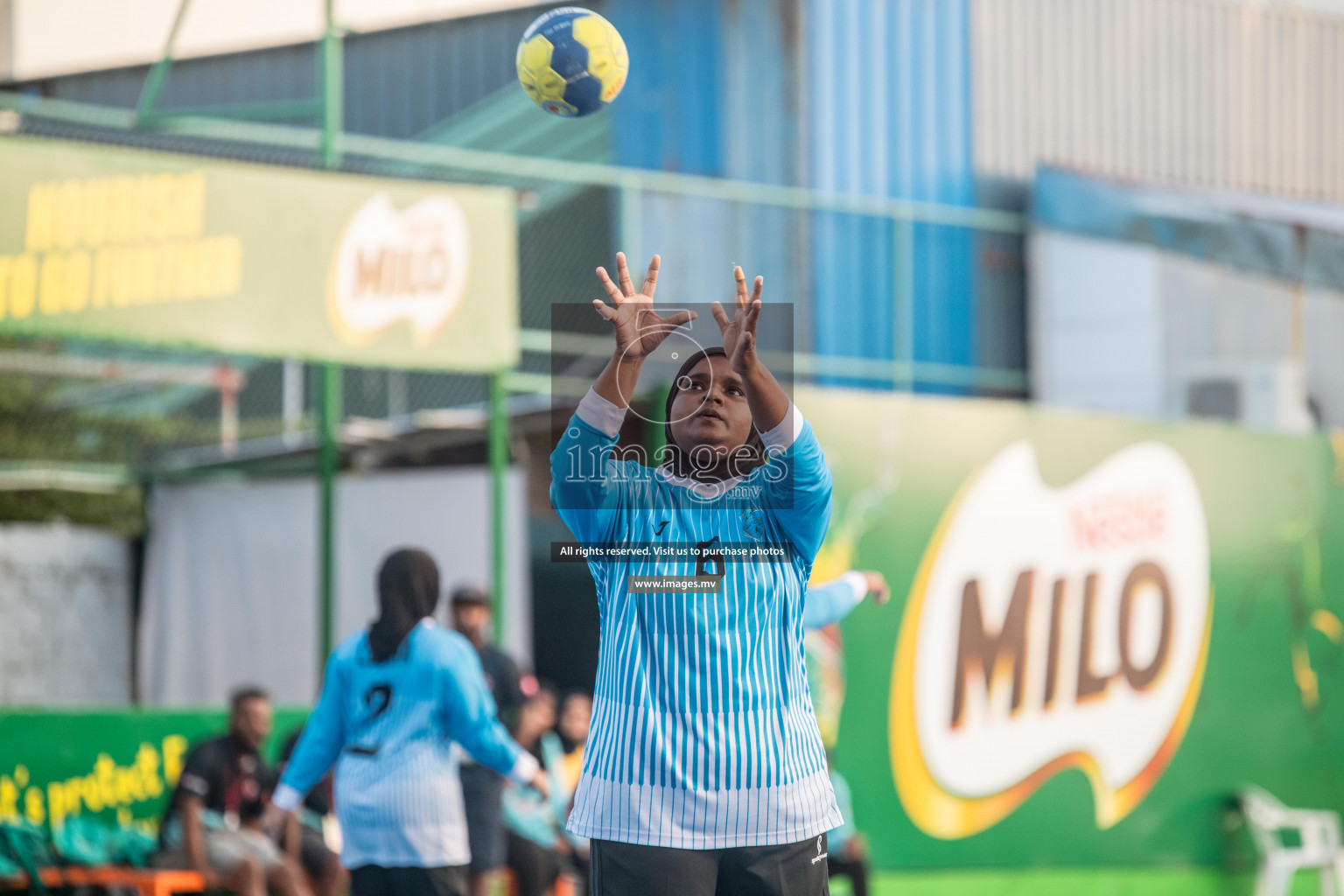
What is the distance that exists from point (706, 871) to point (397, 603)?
2.36 m

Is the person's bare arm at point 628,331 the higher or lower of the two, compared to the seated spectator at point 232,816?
higher

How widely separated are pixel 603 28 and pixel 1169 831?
268 inches

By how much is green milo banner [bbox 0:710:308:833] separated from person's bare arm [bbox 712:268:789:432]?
588cm

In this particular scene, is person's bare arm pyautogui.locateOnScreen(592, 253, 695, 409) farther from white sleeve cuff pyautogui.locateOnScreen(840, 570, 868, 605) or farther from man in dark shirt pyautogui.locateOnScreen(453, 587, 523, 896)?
man in dark shirt pyautogui.locateOnScreen(453, 587, 523, 896)

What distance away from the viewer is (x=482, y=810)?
787 centimetres

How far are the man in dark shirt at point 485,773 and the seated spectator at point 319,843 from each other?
83 centimetres

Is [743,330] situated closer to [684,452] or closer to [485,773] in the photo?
[684,452]

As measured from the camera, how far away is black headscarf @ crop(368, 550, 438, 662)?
5473 mm

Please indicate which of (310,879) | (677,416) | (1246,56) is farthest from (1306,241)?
(677,416)

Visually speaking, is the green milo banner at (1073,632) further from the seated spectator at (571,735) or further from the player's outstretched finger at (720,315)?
the player's outstretched finger at (720,315)

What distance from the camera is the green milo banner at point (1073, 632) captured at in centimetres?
858

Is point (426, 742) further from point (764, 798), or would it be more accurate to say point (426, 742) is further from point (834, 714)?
point (834, 714)

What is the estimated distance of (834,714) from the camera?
8.37 meters

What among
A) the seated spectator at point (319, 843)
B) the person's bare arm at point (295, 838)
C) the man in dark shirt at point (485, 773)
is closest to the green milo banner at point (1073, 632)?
the man in dark shirt at point (485, 773)
